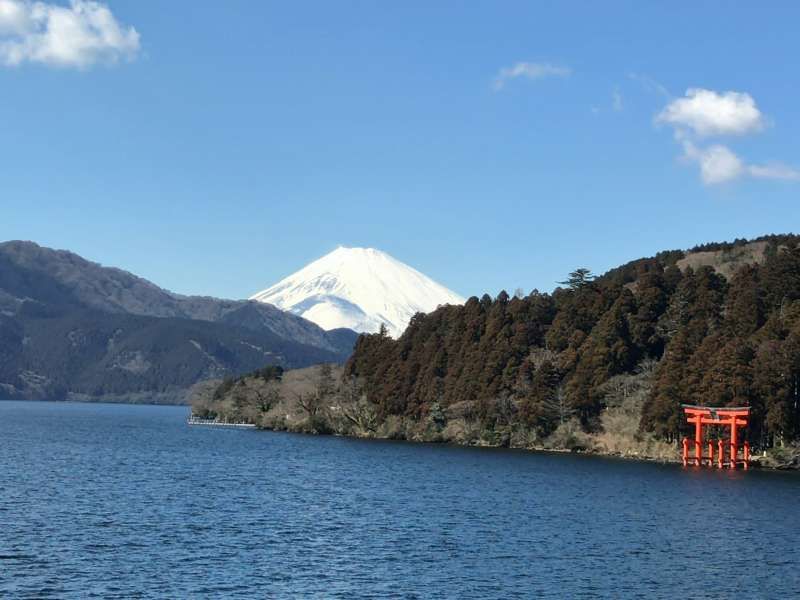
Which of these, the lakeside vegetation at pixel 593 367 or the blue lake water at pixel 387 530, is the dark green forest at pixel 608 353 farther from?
the blue lake water at pixel 387 530

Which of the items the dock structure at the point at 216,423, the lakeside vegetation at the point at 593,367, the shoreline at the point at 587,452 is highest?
the lakeside vegetation at the point at 593,367

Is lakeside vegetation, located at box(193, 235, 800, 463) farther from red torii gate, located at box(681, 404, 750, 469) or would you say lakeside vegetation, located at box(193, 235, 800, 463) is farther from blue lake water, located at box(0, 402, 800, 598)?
blue lake water, located at box(0, 402, 800, 598)

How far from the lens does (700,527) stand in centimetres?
5216

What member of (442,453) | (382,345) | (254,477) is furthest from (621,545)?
(382,345)

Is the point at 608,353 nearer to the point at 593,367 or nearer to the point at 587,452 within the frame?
the point at 593,367

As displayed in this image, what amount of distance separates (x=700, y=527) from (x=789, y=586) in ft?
45.8

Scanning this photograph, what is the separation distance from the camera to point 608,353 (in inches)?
4262

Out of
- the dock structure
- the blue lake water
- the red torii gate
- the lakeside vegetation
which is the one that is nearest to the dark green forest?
the lakeside vegetation

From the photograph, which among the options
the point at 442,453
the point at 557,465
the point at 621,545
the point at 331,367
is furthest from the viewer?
the point at 331,367

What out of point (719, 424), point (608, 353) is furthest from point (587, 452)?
point (719, 424)

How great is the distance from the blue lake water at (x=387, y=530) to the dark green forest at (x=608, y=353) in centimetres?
1039

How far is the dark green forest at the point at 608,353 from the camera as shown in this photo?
3536 inches

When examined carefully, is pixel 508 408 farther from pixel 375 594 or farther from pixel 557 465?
pixel 375 594

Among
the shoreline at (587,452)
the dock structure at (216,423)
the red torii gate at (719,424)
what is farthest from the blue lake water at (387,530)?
the dock structure at (216,423)
